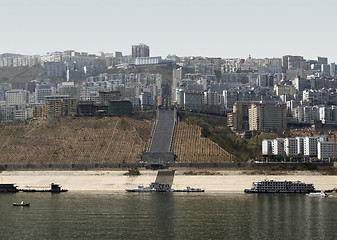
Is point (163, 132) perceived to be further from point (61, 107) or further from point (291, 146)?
point (61, 107)

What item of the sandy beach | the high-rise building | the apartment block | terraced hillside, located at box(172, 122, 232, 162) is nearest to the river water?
the sandy beach

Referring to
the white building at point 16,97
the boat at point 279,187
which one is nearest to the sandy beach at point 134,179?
the boat at point 279,187

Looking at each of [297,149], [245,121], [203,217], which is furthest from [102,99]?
[203,217]

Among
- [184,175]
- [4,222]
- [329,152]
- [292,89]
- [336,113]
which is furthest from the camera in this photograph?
[292,89]

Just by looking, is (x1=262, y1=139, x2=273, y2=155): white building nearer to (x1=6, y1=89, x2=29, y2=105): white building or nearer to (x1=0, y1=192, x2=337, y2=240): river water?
(x1=0, y1=192, x2=337, y2=240): river water

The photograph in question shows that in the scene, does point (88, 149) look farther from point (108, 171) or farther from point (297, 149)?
point (297, 149)

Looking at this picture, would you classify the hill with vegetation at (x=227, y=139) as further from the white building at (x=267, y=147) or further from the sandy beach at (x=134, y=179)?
the sandy beach at (x=134, y=179)

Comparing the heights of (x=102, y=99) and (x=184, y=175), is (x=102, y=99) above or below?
above
